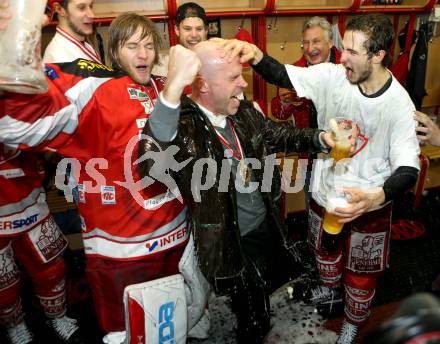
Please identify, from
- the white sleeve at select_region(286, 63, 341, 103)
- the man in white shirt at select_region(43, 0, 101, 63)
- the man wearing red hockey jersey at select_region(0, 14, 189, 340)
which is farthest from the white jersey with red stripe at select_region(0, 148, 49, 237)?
the white sleeve at select_region(286, 63, 341, 103)

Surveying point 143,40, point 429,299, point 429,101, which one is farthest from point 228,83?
point 429,101

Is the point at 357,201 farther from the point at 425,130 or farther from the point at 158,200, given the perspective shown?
the point at 158,200

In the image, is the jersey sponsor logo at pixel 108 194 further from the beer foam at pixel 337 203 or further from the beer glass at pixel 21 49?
the beer foam at pixel 337 203

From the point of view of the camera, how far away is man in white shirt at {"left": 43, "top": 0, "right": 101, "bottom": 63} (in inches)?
83.0

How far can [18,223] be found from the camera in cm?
191

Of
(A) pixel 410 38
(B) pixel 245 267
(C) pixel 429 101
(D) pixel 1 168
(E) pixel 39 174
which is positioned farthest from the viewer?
(C) pixel 429 101

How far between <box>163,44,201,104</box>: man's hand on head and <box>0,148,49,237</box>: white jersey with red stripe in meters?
1.07

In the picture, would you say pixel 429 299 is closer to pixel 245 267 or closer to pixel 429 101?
pixel 245 267

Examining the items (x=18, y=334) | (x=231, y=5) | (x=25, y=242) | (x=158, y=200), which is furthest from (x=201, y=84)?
(x=231, y=5)

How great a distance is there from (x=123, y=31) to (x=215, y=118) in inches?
20.4

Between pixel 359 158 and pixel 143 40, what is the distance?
114 centimetres

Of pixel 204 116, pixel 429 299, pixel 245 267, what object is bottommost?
pixel 245 267

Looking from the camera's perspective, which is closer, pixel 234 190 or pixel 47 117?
pixel 47 117

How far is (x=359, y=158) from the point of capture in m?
1.82
